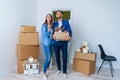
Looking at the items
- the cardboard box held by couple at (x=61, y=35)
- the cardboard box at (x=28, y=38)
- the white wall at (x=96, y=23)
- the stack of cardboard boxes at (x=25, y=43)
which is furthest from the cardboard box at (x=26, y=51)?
the white wall at (x=96, y=23)

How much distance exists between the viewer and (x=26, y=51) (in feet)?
12.8

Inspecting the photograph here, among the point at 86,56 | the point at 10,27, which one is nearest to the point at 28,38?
the point at 10,27

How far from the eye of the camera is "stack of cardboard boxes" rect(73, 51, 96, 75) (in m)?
3.90

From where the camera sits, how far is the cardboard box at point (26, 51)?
3.84 m

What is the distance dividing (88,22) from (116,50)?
1.06m

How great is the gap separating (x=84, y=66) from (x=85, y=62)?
0.37 ft

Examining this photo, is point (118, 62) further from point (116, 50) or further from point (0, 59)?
point (0, 59)

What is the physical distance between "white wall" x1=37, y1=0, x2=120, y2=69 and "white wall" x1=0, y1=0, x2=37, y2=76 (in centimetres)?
111

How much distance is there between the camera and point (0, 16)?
3.54 m

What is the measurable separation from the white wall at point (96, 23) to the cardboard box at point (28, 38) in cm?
130

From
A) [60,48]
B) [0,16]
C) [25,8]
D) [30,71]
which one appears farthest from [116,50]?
[0,16]

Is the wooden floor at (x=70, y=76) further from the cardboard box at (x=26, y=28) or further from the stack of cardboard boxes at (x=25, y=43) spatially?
the cardboard box at (x=26, y=28)

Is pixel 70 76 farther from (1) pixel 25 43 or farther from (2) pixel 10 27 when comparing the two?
(2) pixel 10 27

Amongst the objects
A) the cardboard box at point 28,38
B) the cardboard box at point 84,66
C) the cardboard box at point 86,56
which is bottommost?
the cardboard box at point 84,66
